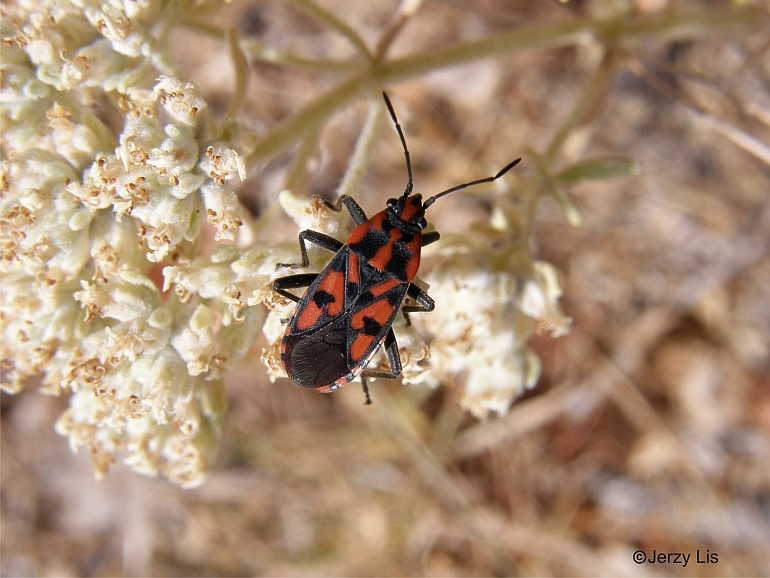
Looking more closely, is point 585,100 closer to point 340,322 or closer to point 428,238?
point 428,238

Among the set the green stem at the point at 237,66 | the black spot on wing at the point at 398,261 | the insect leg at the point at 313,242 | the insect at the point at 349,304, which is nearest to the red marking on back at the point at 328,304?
the insect at the point at 349,304

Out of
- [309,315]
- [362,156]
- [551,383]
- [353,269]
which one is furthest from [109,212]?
[551,383]

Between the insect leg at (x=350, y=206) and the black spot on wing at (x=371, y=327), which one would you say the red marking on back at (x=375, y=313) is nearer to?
the black spot on wing at (x=371, y=327)

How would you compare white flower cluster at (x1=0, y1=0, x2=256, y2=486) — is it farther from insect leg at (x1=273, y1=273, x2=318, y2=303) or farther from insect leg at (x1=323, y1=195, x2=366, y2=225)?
insect leg at (x1=323, y1=195, x2=366, y2=225)

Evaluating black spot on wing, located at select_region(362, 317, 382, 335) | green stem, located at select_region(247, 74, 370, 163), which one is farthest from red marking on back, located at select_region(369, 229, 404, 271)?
green stem, located at select_region(247, 74, 370, 163)

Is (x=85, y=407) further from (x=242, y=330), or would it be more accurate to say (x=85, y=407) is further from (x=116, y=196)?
(x=116, y=196)
